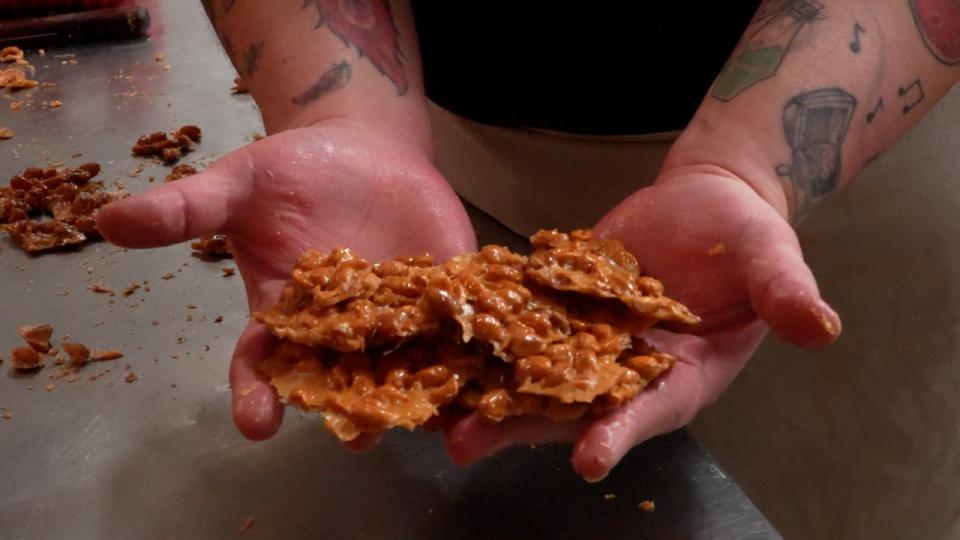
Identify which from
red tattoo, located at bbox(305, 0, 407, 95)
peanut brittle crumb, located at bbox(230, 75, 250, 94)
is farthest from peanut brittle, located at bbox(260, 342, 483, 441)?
peanut brittle crumb, located at bbox(230, 75, 250, 94)

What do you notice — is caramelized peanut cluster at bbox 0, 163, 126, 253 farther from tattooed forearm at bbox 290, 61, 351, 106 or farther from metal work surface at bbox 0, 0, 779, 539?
tattooed forearm at bbox 290, 61, 351, 106

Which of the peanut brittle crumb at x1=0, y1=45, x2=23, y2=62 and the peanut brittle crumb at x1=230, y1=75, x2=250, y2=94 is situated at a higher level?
the peanut brittle crumb at x1=230, y1=75, x2=250, y2=94

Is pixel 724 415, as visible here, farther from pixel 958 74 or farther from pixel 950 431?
pixel 958 74

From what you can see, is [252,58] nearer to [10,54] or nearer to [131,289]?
[131,289]

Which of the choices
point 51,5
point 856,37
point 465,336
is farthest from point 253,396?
point 51,5

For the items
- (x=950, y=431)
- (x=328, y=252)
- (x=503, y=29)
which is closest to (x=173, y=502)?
(x=328, y=252)

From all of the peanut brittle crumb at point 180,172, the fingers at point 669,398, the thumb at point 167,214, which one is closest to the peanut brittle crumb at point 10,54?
the peanut brittle crumb at point 180,172

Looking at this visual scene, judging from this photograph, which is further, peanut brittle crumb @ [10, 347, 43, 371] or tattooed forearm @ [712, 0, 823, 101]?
peanut brittle crumb @ [10, 347, 43, 371]
